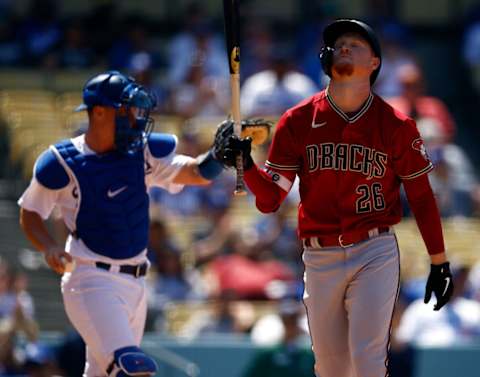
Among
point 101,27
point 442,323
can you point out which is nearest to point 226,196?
point 442,323

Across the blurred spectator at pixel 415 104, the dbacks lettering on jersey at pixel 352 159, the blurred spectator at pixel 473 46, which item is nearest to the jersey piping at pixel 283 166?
the dbacks lettering on jersey at pixel 352 159

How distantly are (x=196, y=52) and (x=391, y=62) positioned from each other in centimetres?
207

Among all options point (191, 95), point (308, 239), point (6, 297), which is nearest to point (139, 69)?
point (191, 95)

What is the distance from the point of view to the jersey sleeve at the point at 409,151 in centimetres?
629

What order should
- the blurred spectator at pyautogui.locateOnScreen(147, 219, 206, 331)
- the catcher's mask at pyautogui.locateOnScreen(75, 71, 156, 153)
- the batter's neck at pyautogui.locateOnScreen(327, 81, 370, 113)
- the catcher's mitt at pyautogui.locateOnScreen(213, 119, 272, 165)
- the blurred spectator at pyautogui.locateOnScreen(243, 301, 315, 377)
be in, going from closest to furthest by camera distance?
the batter's neck at pyautogui.locateOnScreen(327, 81, 370, 113), the catcher's mitt at pyautogui.locateOnScreen(213, 119, 272, 165), the catcher's mask at pyautogui.locateOnScreen(75, 71, 156, 153), the blurred spectator at pyautogui.locateOnScreen(243, 301, 315, 377), the blurred spectator at pyautogui.locateOnScreen(147, 219, 206, 331)

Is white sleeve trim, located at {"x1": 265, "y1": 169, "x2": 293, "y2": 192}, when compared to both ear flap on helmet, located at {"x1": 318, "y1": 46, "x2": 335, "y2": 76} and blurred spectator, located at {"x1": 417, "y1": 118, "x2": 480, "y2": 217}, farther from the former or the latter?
blurred spectator, located at {"x1": 417, "y1": 118, "x2": 480, "y2": 217}

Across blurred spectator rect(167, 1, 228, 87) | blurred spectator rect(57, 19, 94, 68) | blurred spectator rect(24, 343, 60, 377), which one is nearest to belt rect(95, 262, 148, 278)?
blurred spectator rect(24, 343, 60, 377)

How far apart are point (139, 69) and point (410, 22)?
4.34 meters

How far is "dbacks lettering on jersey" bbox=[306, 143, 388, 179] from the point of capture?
6.36m

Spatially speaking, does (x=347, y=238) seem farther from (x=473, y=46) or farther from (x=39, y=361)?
(x=473, y=46)

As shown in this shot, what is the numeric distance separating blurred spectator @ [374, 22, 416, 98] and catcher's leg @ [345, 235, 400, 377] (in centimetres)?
697

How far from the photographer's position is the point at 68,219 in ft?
23.4

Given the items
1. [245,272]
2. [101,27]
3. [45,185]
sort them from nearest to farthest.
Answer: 1. [45,185]
2. [245,272]
3. [101,27]

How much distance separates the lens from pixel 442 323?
1046cm
